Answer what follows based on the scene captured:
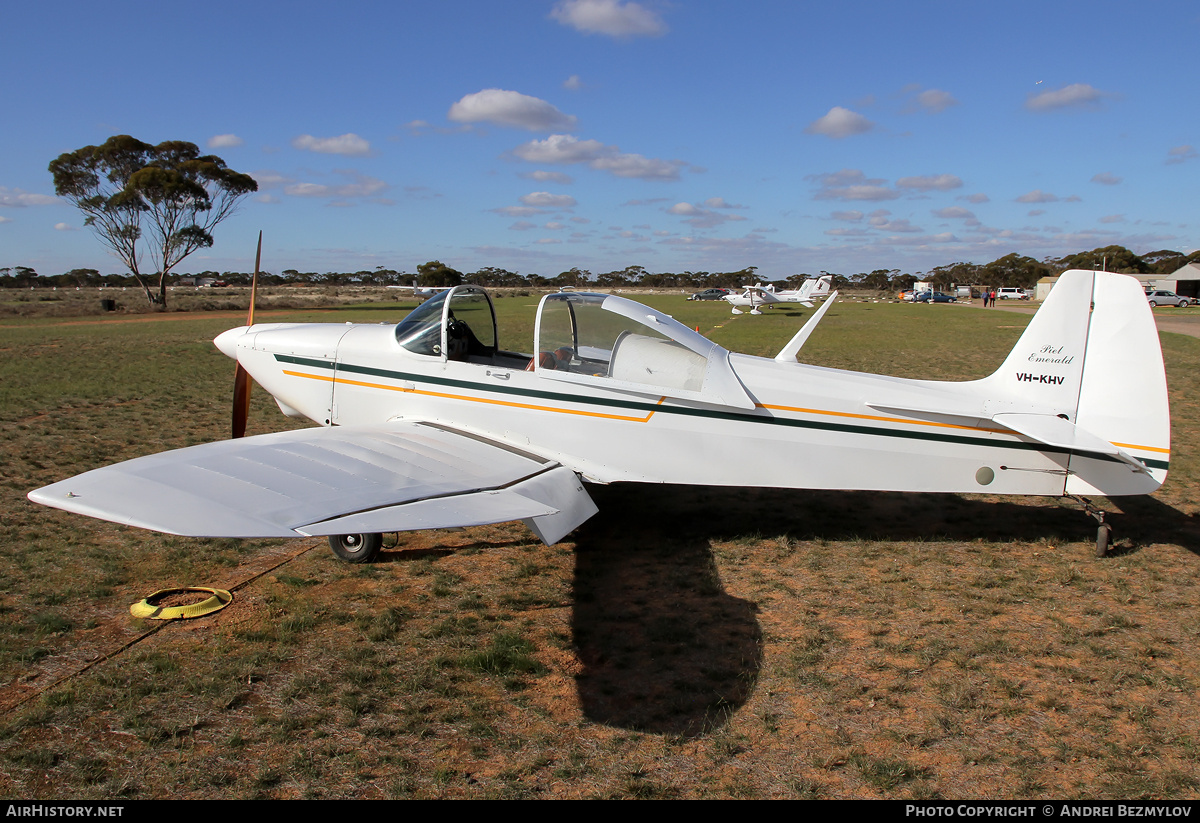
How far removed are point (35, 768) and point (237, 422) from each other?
4.22 meters

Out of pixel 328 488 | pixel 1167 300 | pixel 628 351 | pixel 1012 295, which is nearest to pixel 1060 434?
pixel 628 351

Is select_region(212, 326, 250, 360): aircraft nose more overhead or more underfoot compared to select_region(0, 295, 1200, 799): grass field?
more overhead

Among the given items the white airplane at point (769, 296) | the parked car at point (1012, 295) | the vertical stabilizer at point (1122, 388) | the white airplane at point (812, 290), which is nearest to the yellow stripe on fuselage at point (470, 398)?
the vertical stabilizer at point (1122, 388)

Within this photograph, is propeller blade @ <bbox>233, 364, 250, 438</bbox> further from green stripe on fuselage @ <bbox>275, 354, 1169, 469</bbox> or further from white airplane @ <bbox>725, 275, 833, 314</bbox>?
white airplane @ <bbox>725, 275, 833, 314</bbox>

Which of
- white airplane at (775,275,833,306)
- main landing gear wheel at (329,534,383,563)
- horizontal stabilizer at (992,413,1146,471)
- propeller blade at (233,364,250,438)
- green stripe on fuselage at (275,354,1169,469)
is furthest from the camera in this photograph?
white airplane at (775,275,833,306)

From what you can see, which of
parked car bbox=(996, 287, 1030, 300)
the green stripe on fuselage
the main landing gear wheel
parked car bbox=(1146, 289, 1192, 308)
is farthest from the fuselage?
parked car bbox=(996, 287, 1030, 300)

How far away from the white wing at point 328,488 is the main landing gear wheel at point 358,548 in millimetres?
797

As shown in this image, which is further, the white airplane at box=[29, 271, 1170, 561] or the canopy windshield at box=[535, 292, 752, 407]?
the canopy windshield at box=[535, 292, 752, 407]

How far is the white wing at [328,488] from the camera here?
319 centimetres

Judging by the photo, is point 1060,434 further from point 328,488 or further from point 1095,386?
point 328,488

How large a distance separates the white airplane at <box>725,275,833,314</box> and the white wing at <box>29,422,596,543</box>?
42.2m

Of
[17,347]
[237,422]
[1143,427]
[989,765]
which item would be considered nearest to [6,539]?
[237,422]

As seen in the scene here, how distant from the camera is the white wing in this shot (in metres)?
3.19

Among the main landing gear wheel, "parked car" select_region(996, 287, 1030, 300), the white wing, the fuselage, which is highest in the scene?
"parked car" select_region(996, 287, 1030, 300)
